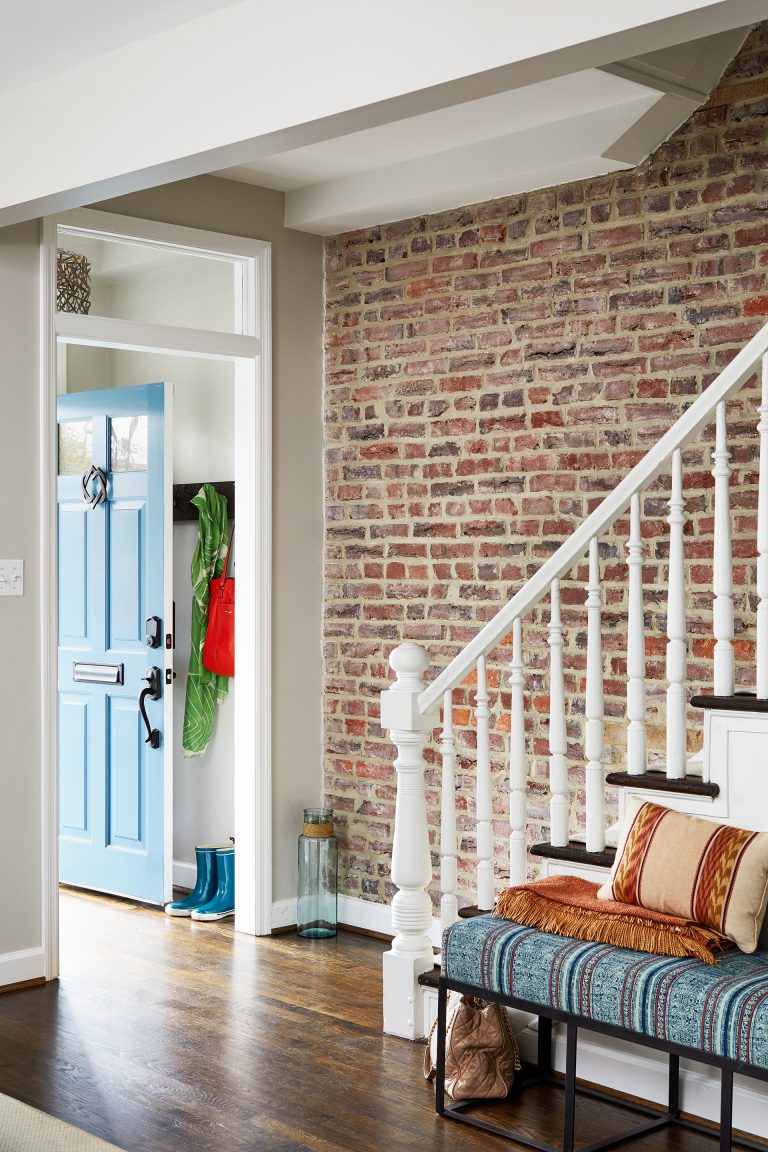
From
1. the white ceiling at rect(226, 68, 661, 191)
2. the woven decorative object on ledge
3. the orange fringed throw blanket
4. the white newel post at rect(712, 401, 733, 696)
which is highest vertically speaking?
the white ceiling at rect(226, 68, 661, 191)

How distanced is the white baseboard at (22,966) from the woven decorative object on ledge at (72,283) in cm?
219

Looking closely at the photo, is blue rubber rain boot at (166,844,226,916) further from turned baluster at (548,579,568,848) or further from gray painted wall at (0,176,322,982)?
turned baluster at (548,579,568,848)

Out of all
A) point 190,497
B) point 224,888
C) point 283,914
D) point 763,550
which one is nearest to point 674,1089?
point 763,550

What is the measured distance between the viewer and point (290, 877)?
5.19 meters

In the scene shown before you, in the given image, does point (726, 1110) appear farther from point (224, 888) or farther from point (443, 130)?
point (443, 130)

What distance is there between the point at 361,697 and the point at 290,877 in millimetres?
761

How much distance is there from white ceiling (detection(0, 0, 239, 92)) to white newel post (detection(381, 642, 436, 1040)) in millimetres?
1839

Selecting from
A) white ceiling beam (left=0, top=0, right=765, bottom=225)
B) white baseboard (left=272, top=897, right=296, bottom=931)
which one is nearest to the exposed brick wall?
white baseboard (left=272, top=897, right=296, bottom=931)

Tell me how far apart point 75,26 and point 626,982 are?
2568 millimetres

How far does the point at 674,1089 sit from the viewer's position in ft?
10.8

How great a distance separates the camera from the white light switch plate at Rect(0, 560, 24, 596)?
14.2 feet

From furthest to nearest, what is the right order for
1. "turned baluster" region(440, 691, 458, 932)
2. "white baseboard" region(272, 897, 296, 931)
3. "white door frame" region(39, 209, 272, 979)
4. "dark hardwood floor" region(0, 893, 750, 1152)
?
1. "white baseboard" region(272, 897, 296, 931)
2. "white door frame" region(39, 209, 272, 979)
3. "turned baluster" region(440, 691, 458, 932)
4. "dark hardwood floor" region(0, 893, 750, 1152)

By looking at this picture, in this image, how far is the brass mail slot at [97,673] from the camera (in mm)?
5645

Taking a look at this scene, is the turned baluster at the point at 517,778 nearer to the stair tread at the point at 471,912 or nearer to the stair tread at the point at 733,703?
the stair tread at the point at 471,912
